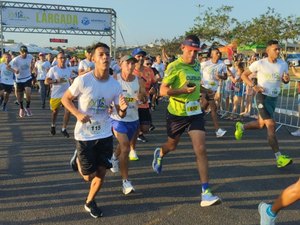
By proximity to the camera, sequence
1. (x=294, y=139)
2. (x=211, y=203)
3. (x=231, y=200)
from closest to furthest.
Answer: (x=211, y=203), (x=231, y=200), (x=294, y=139)

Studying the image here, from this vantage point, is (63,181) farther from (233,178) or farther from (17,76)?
(17,76)

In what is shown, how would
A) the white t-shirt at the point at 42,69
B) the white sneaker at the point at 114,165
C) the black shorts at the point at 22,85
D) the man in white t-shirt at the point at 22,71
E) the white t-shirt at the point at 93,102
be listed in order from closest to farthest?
the white t-shirt at the point at 93,102
the white sneaker at the point at 114,165
the man in white t-shirt at the point at 22,71
the black shorts at the point at 22,85
the white t-shirt at the point at 42,69

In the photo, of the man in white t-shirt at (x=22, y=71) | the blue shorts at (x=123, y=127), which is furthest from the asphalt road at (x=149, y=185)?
the man in white t-shirt at (x=22, y=71)

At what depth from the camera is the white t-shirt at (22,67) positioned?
1130 centimetres

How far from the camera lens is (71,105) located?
4023mm

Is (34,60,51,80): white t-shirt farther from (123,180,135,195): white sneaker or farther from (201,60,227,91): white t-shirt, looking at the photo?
(123,180,135,195): white sneaker

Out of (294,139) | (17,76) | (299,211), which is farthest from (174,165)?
(17,76)

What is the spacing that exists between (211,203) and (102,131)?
155 cm

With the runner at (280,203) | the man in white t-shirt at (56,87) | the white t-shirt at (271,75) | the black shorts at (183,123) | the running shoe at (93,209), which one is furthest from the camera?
the man in white t-shirt at (56,87)

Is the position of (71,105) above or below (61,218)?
above

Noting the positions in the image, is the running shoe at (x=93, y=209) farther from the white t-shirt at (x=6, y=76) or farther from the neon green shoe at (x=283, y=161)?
the white t-shirt at (x=6, y=76)

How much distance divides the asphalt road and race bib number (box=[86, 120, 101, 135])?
3.21 ft

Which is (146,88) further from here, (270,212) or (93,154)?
(270,212)

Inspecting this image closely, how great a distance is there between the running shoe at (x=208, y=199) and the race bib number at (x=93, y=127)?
59.2 inches
